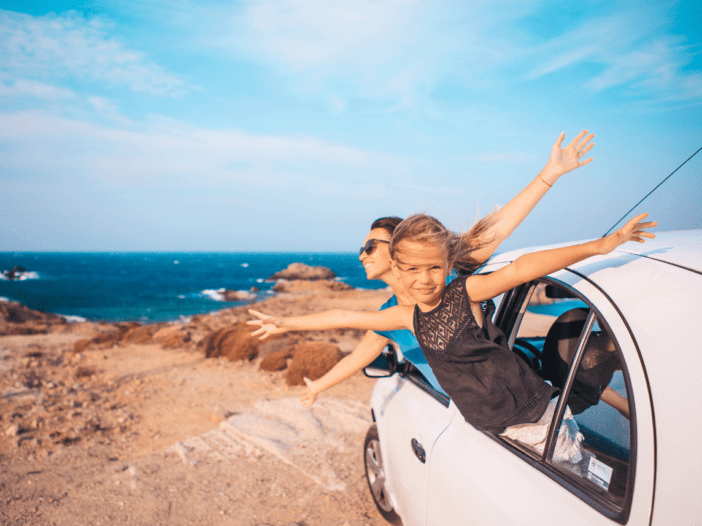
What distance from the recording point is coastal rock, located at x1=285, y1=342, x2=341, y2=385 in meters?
7.50

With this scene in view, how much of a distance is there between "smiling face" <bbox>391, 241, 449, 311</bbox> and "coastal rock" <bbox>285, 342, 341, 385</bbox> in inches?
237

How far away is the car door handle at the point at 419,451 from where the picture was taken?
2076 mm

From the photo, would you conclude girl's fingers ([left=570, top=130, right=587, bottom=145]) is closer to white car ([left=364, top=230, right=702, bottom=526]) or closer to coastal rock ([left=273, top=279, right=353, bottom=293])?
white car ([left=364, top=230, right=702, bottom=526])

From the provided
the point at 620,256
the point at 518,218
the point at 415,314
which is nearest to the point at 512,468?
the point at 415,314

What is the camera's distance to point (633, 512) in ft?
3.56

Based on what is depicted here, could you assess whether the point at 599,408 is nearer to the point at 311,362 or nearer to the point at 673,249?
the point at 673,249

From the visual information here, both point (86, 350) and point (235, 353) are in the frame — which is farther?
point (86, 350)

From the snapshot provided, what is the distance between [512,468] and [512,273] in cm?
73

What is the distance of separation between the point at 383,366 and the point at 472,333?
42.9 inches

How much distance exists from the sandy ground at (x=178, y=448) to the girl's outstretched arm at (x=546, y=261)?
269 centimetres

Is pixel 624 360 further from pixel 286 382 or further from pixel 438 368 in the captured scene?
pixel 286 382

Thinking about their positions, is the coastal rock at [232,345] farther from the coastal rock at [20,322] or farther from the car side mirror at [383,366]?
the coastal rock at [20,322]

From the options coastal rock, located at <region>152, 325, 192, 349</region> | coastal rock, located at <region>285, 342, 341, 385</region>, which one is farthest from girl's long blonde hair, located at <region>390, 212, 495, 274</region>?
coastal rock, located at <region>152, 325, 192, 349</region>

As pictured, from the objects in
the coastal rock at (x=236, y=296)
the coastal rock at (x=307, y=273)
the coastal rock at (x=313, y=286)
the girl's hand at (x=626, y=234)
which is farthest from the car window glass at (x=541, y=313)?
the coastal rock at (x=307, y=273)
